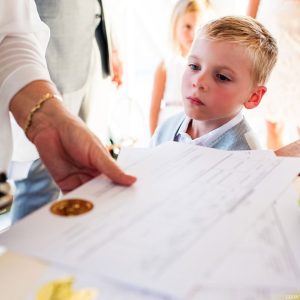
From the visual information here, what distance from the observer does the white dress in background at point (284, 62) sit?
2205 millimetres

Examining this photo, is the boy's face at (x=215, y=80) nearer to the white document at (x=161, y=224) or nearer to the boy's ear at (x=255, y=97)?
the boy's ear at (x=255, y=97)

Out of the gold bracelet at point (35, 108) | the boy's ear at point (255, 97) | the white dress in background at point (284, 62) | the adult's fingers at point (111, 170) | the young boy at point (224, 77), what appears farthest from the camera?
A: the white dress in background at point (284, 62)

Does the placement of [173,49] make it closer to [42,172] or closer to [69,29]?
[69,29]

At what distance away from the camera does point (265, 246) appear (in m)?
0.41

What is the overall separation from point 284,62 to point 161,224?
83.2 inches

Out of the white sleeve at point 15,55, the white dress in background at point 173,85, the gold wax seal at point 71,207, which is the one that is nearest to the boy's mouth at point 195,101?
the white sleeve at point 15,55

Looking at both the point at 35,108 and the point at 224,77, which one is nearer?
the point at 35,108

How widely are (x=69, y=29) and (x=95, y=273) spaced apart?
1.34 metres

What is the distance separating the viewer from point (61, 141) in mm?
624

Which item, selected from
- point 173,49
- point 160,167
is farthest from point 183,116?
point 173,49

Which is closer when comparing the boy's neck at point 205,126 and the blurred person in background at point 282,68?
the boy's neck at point 205,126

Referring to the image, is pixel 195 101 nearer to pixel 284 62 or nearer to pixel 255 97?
pixel 255 97

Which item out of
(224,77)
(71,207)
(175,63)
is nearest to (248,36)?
(224,77)

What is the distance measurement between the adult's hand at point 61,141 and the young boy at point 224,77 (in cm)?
48
